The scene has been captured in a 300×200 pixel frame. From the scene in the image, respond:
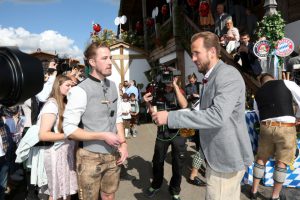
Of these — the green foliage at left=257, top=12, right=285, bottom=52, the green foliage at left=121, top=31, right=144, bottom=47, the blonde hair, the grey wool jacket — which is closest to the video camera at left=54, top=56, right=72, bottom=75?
the blonde hair

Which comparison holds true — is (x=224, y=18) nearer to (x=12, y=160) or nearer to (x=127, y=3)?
(x=12, y=160)

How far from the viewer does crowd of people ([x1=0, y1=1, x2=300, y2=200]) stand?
2193 mm

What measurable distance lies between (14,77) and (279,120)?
3.88 m

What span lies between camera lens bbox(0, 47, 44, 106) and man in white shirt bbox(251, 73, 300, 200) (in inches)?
146

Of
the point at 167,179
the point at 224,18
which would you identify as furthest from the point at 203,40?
the point at 224,18

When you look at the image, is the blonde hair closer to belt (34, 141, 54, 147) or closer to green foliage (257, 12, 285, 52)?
belt (34, 141, 54, 147)

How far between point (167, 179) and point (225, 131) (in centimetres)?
333

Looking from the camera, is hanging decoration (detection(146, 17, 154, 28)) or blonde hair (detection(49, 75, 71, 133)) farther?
hanging decoration (detection(146, 17, 154, 28))

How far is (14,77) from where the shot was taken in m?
1.00

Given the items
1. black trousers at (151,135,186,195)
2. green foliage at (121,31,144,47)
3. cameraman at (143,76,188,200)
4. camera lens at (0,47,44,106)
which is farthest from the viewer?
green foliage at (121,31,144,47)

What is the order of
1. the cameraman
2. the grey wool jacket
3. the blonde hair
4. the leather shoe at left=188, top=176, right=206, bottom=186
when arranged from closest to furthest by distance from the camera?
the grey wool jacket
the blonde hair
the cameraman
the leather shoe at left=188, top=176, right=206, bottom=186

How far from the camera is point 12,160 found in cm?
495

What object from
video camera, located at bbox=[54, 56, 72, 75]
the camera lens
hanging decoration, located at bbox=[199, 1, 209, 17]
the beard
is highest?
hanging decoration, located at bbox=[199, 1, 209, 17]

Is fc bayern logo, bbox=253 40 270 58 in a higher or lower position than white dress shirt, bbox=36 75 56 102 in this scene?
higher
